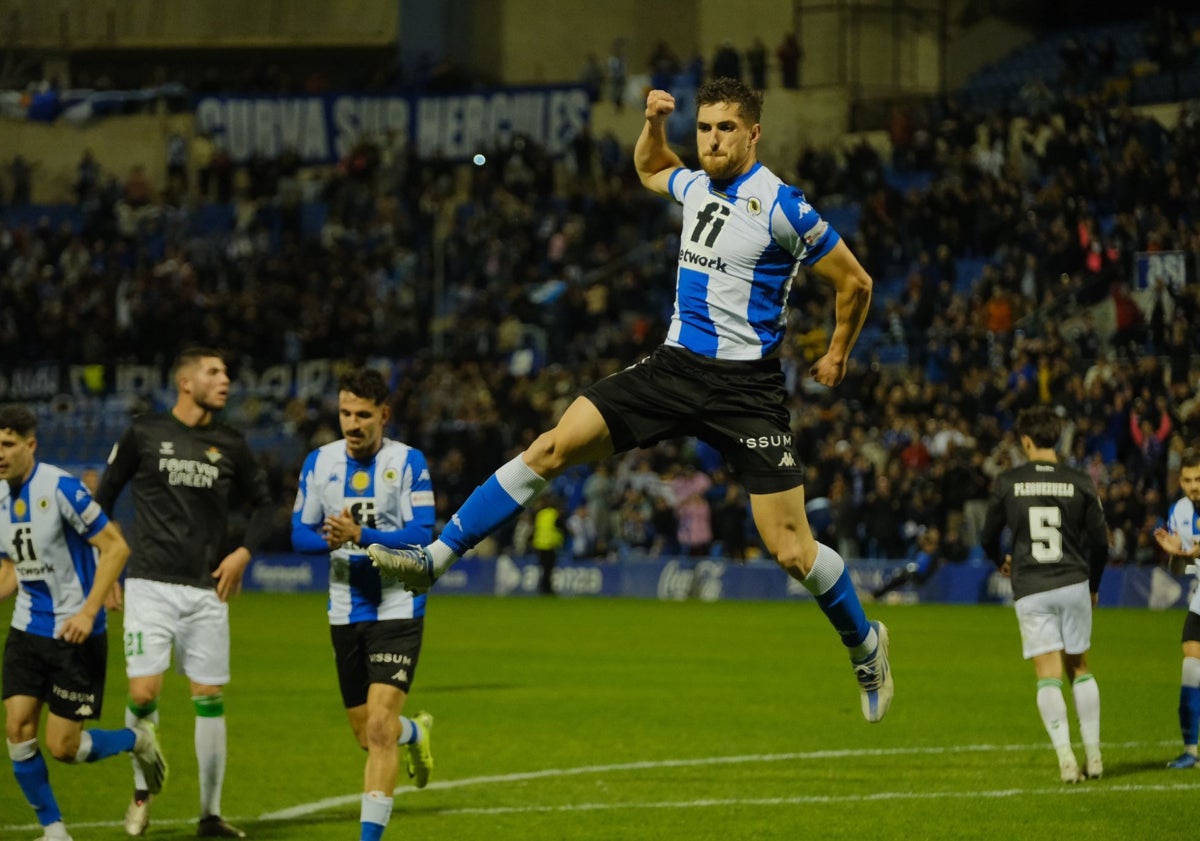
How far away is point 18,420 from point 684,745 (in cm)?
634

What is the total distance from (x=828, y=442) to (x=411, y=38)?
75.4 feet

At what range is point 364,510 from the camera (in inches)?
380

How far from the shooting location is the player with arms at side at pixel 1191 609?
38.2 feet

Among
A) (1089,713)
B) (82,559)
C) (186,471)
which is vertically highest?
(186,471)

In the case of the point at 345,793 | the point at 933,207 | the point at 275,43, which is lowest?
the point at 345,793

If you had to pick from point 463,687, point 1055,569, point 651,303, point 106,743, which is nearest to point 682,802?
point 1055,569

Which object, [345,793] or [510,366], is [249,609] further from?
[345,793]

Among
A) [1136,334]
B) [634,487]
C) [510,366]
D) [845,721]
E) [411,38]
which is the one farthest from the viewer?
[411,38]

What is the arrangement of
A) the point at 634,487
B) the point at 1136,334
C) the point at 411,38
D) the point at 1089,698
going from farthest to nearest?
the point at 411,38, the point at 634,487, the point at 1136,334, the point at 1089,698

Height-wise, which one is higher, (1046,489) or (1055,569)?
(1046,489)

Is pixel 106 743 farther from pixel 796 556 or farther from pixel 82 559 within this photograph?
pixel 796 556

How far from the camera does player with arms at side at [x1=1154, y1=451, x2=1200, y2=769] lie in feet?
38.2

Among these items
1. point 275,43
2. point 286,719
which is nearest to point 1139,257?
point 286,719

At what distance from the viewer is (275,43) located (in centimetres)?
4959
